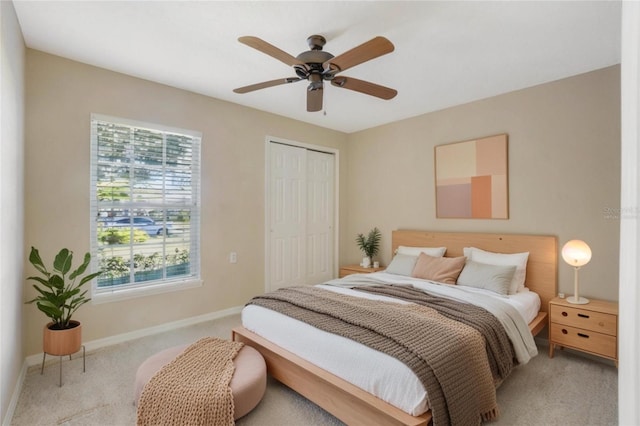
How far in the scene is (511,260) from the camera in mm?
3303

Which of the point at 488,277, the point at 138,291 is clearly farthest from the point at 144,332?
the point at 488,277

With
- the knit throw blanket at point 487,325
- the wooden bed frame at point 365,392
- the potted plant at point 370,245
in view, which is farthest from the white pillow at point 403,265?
the knit throw blanket at point 487,325

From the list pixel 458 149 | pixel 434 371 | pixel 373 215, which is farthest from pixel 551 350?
pixel 373 215

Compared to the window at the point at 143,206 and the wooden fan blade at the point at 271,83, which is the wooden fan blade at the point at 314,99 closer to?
the wooden fan blade at the point at 271,83

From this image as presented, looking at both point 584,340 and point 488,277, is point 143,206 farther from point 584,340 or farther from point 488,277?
point 584,340

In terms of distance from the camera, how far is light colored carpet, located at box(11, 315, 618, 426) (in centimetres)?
206

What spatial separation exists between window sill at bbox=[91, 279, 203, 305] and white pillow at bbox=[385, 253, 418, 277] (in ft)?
7.41

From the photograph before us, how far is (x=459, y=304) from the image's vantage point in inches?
102

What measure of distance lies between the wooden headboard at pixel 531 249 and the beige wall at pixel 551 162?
10cm

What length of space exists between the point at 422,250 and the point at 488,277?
38.7 inches

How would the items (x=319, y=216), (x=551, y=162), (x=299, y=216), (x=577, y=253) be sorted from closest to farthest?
(x=577, y=253) → (x=551, y=162) → (x=299, y=216) → (x=319, y=216)

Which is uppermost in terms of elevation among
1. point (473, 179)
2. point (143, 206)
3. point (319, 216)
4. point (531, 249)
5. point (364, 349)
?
point (473, 179)

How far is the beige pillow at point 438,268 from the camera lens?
3.37 m

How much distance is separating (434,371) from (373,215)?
3317 mm
